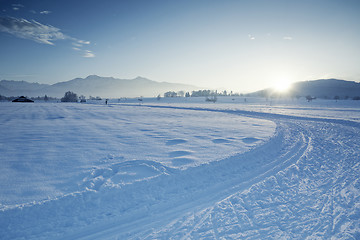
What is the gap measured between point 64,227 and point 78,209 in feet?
1.58

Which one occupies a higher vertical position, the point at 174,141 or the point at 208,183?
the point at 174,141

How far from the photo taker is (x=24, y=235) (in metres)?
3.18

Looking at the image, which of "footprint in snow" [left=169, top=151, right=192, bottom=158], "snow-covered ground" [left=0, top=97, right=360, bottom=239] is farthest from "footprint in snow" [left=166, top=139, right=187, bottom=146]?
"footprint in snow" [left=169, top=151, right=192, bottom=158]

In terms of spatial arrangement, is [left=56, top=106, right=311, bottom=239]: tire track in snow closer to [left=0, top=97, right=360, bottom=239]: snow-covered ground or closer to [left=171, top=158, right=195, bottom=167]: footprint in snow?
[left=0, top=97, right=360, bottom=239]: snow-covered ground

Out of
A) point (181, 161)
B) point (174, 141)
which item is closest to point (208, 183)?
point (181, 161)

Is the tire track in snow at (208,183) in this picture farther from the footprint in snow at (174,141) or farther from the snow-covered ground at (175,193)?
the footprint in snow at (174,141)

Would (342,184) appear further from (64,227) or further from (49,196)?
(49,196)

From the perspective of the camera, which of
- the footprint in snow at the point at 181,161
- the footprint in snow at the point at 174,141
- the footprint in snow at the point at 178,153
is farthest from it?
the footprint in snow at the point at 174,141

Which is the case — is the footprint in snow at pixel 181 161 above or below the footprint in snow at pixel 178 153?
below

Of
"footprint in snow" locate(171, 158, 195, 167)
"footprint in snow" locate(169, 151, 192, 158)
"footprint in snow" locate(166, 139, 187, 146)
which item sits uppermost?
"footprint in snow" locate(166, 139, 187, 146)

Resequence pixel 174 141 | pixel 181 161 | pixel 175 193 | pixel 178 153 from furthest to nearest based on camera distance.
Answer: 1. pixel 174 141
2. pixel 178 153
3. pixel 181 161
4. pixel 175 193

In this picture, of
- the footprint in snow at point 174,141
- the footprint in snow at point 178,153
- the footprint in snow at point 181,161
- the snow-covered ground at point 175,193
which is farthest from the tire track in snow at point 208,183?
the footprint in snow at point 174,141

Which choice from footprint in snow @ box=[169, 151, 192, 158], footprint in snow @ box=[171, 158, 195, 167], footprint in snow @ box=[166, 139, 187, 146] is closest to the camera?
footprint in snow @ box=[171, 158, 195, 167]

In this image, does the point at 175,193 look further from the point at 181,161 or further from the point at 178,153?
the point at 178,153
